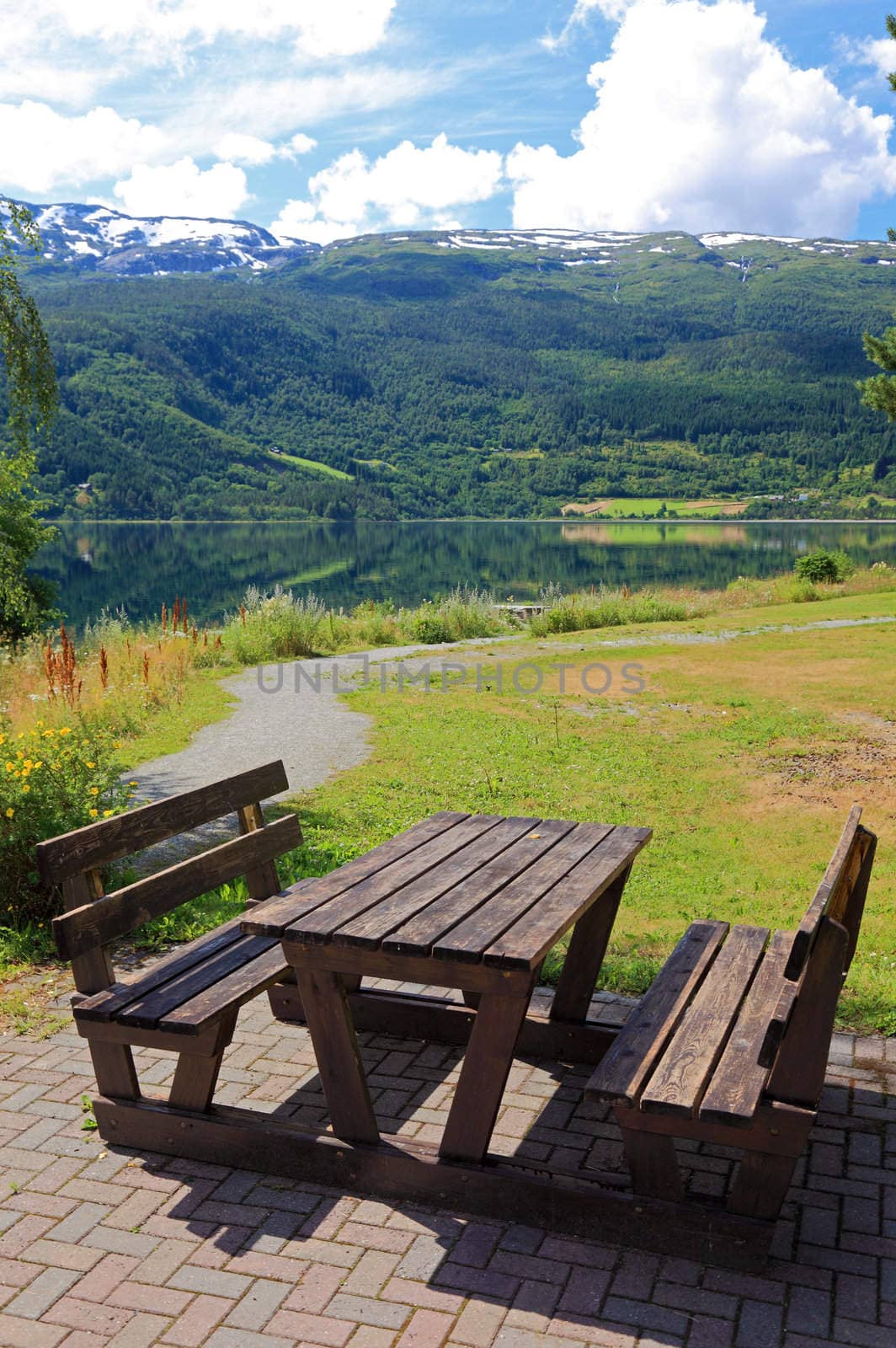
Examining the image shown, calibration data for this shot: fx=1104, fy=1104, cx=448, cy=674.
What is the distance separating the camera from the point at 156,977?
12.2 ft

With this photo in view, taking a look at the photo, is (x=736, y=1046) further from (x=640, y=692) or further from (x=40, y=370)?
(x=640, y=692)

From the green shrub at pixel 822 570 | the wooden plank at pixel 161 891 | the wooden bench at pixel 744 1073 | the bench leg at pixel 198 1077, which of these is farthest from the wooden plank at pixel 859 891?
the green shrub at pixel 822 570

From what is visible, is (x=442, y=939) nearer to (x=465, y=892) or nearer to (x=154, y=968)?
(x=465, y=892)

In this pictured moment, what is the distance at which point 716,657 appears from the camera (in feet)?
55.3

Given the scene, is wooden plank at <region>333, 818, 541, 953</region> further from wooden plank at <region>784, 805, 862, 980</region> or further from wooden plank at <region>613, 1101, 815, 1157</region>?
wooden plank at <region>784, 805, 862, 980</region>

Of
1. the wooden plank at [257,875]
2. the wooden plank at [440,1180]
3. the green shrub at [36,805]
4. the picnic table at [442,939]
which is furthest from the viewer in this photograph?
the green shrub at [36,805]

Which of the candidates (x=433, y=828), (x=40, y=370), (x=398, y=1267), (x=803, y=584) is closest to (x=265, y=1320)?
(x=398, y=1267)

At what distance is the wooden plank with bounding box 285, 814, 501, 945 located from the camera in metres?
3.21

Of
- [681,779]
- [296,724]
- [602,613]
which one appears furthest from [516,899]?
[602,613]

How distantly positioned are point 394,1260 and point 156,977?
125 centimetres

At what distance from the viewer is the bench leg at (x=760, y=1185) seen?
9.53 ft

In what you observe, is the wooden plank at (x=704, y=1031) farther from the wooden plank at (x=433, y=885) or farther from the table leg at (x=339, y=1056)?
the table leg at (x=339, y=1056)

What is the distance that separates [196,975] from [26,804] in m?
2.56

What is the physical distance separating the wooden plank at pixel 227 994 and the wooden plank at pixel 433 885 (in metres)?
0.51
